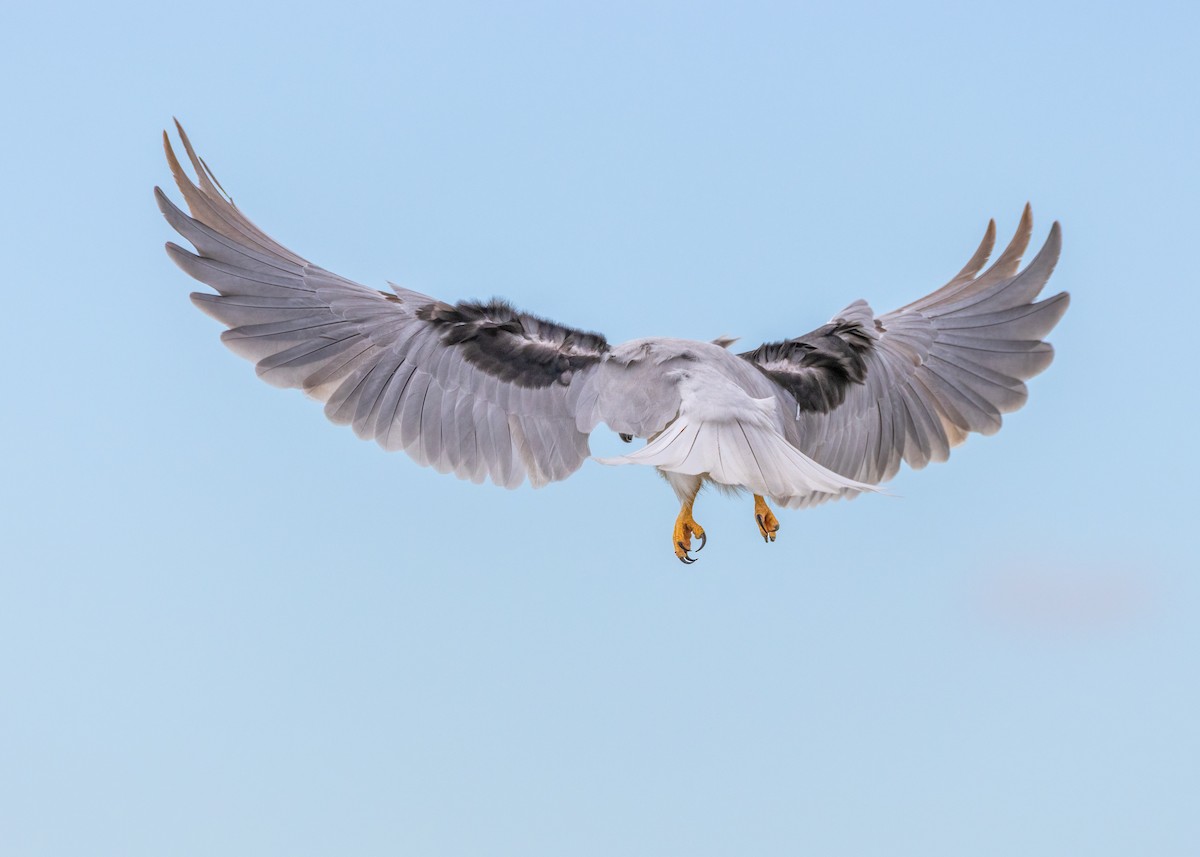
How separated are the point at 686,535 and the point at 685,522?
0.08 metres

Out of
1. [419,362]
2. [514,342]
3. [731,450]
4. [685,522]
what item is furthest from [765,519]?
[419,362]

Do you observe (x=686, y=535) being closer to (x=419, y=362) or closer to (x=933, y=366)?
(x=419, y=362)

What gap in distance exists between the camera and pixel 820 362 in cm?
944

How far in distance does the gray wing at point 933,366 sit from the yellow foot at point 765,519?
792 millimetres

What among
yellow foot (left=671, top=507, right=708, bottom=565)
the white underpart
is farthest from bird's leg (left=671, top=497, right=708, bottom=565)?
the white underpart

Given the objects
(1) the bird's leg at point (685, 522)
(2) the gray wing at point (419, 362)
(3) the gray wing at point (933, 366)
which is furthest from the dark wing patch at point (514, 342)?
(3) the gray wing at point (933, 366)

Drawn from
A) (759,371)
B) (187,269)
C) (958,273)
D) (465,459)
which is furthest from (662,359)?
(958,273)

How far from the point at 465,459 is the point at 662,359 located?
5.01ft

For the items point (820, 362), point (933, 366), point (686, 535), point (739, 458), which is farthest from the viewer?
point (933, 366)

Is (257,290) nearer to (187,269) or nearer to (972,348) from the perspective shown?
(187,269)

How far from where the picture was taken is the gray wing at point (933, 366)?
9.72 meters

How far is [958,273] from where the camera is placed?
436 inches

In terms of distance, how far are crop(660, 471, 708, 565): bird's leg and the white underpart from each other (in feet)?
1.98

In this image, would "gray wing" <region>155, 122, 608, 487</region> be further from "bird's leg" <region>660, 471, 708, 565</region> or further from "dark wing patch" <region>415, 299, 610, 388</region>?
"bird's leg" <region>660, 471, 708, 565</region>
